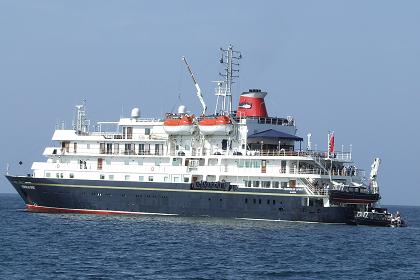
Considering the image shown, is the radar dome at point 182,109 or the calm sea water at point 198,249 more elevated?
the radar dome at point 182,109

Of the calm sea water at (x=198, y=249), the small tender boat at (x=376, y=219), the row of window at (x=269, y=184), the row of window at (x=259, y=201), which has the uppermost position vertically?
the row of window at (x=269, y=184)

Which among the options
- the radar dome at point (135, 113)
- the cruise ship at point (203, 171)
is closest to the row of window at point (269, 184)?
the cruise ship at point (203, 171)

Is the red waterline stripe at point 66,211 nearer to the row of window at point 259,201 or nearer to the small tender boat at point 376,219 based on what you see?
the row of window at point 259,201

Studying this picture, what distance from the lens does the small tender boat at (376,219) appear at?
61.4 m

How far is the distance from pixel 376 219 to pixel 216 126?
13.4 metres

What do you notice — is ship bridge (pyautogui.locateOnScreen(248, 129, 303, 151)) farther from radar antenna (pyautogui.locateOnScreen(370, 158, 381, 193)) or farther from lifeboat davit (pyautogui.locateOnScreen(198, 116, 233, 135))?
radar antenna (pyautogui.locateOnScreen(370, 158, 381, 193))

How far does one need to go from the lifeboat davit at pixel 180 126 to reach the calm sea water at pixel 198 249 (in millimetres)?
6875

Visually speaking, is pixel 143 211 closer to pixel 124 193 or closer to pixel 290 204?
pixel 124 193

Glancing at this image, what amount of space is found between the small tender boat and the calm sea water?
77 centimetres

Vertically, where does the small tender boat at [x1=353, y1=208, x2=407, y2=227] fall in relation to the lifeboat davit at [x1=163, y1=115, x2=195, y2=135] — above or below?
below

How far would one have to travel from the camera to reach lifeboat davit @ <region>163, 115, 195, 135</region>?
66.1 meters

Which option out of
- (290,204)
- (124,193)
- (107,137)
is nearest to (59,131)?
(107,137)

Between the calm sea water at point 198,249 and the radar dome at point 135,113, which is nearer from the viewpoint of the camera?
the calm sea water at point 198,249

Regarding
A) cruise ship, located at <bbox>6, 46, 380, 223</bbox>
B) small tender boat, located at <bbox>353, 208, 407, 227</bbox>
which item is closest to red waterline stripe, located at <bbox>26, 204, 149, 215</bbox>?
cruise ship, located at <bbox>6, 46, 380, 223</bbox>
